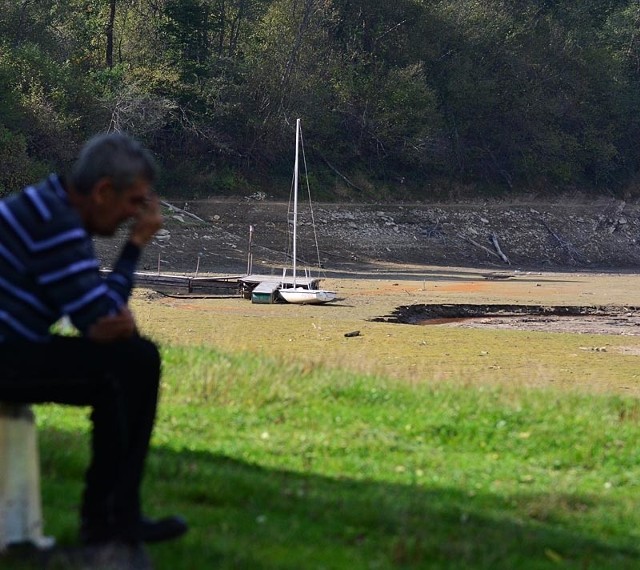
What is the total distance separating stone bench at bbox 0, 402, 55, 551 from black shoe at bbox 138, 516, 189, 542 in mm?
376

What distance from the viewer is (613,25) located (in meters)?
82.9

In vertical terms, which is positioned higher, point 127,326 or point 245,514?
point 127,326

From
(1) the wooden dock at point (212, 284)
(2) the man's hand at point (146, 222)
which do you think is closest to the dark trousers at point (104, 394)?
(2) the man's hand at point (146, 222)

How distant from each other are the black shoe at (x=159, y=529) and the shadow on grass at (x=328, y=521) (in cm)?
12

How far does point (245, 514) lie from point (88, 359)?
5.46ft

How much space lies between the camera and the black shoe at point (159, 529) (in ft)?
16.4

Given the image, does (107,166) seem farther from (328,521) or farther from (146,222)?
(328,521)

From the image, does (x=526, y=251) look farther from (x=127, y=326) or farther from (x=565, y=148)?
(x=127, y=326)

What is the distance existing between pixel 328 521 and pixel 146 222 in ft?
6.29

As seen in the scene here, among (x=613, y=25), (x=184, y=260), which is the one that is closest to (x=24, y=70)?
(x=184, y=260)

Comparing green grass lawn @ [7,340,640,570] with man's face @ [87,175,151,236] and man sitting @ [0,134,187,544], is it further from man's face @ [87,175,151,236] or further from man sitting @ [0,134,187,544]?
man's face @ [87,175,151,236]

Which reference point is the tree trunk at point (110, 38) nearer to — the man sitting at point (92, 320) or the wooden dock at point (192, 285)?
the wooden dock at point (192, 285)

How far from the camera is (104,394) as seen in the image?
4836 millimetres

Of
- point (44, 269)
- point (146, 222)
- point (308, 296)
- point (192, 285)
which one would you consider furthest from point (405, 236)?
point (44, 269)
